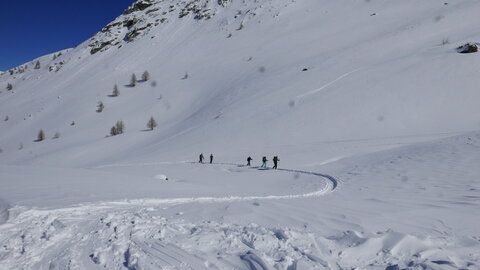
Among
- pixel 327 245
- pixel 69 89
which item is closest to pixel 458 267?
pixel 327 245

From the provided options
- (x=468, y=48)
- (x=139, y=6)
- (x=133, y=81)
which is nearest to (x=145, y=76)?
(x=133, y=81)

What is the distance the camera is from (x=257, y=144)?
25.0m

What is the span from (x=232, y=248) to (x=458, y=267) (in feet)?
9.88

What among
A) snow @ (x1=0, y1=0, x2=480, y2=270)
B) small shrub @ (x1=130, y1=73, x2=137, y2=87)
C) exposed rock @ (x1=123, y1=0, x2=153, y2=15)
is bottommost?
snow @ (x1=0, y1=0, x2=480, y2=270)

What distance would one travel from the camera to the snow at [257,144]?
15.0ft

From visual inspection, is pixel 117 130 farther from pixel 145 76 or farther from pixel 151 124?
pixel 145 76

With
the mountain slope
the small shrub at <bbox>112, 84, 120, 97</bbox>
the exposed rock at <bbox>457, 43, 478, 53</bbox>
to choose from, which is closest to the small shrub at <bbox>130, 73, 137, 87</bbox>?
the mountain slope

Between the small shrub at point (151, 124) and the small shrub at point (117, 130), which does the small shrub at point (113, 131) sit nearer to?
the small shrub at point (117, 130)

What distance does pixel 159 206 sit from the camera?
691cm

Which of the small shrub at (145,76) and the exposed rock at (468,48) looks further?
the small shrub at (145,76)

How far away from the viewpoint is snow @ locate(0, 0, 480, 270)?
4586mm

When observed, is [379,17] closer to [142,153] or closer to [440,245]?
[142,153]

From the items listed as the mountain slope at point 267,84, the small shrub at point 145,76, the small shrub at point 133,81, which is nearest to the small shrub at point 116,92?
the mountain slope at point 267,84

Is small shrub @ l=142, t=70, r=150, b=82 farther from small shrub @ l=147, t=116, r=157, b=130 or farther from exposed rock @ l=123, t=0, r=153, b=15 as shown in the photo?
exposed rock @ l=123, t=0, r=153, b=15
